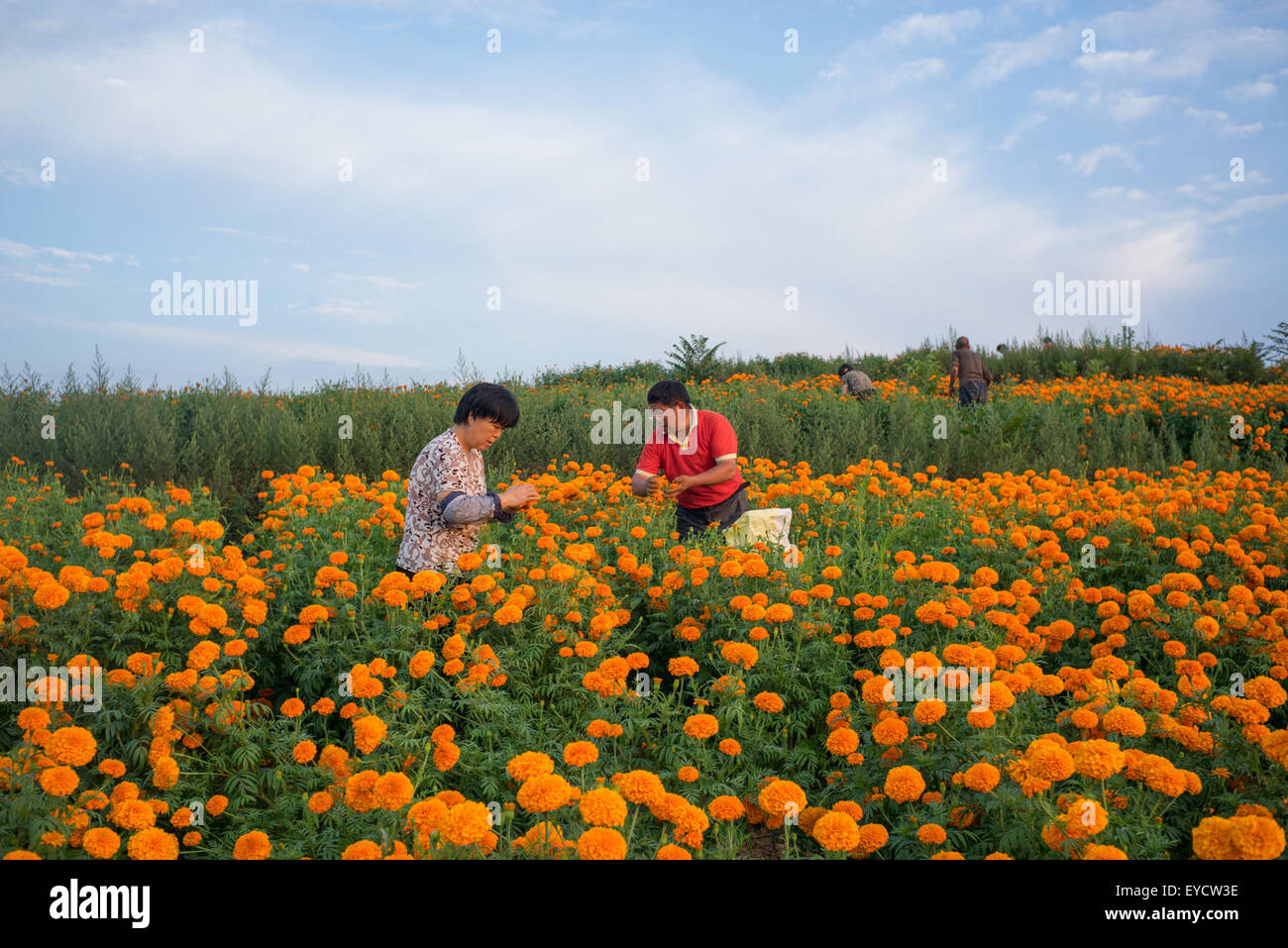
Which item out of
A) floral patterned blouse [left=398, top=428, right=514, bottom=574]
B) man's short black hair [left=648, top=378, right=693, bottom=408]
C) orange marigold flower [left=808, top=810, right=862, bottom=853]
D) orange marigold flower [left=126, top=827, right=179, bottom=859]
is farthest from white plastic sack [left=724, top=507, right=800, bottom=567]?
orange marigold flower [left=126, top=827, right=179, bottom=859]

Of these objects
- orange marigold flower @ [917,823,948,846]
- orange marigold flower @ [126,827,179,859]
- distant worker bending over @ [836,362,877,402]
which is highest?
distant worker bending over @ [836,362,877,402]

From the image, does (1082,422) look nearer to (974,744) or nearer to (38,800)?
(974,744)

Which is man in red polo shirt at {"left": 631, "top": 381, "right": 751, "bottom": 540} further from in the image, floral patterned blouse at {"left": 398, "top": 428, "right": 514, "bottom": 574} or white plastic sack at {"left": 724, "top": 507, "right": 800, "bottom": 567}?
floral patterned blouse at {"left": 398, "top": 428, "right": 514, "bottom": 574}

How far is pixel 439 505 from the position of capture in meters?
4.15

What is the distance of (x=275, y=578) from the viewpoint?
162 inches

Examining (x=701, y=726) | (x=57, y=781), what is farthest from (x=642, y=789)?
(x=57, y=781)

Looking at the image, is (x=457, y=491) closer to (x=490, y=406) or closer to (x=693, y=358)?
(x=490, y=406)

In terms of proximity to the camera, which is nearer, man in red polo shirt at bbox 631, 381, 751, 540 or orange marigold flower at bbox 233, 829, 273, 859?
orange marigold flower at bbox 233, 829, 273, 859

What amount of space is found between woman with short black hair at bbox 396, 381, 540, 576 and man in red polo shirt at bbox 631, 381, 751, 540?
1706 millimetres

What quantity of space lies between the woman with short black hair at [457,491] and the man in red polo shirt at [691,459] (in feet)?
5.60

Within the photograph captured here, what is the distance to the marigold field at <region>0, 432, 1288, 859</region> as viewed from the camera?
232cm

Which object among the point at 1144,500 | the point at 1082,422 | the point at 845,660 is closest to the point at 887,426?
the point at 1082,422

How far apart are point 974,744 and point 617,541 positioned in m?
2.87
